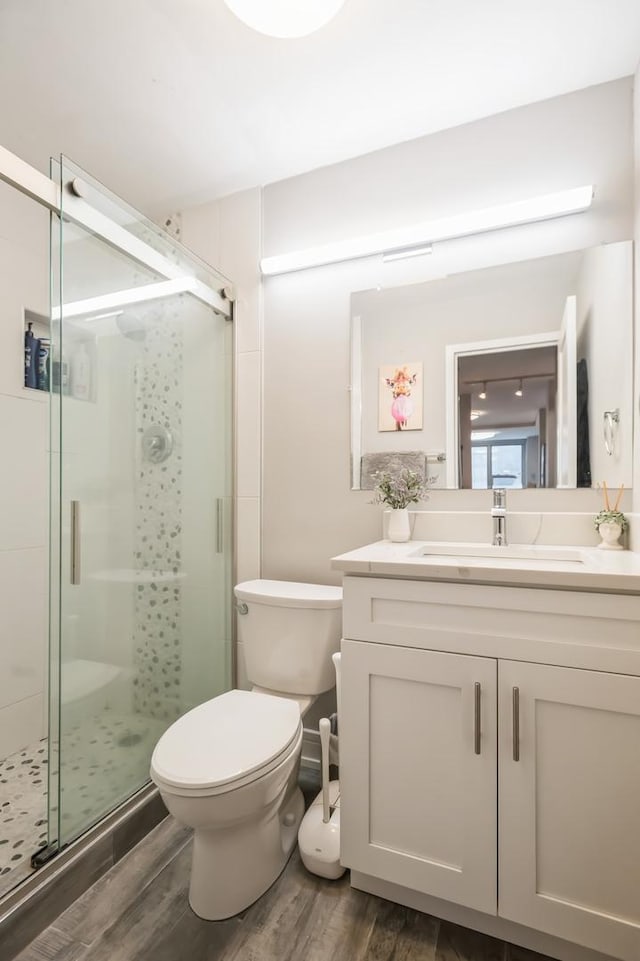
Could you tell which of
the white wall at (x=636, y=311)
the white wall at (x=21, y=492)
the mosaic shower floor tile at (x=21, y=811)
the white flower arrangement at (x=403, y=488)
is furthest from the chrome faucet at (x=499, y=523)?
A: the white wall at (x=21, y=492)

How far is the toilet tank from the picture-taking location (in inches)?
62.6

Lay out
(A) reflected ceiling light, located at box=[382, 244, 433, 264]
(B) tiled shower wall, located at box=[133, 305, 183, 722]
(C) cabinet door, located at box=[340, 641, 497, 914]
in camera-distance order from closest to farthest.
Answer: (C) cabinet door, located at box=[340, 641, 497, 914] → (B) tiled shower wall, located at box=[133, 305, 183, 722] → (A) reflected ceiling light, located at box=[382, 244, 433, 264]

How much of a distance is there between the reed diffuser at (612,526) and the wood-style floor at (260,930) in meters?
1.05

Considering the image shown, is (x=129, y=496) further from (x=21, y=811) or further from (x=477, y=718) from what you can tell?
(x=477, y=718)

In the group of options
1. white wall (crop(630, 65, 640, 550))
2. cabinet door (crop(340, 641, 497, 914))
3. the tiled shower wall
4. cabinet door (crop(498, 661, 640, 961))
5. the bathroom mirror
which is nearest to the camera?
cabinet door (crop(498, 661, 640, 961))

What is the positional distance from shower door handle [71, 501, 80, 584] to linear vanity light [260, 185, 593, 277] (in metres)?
1.24

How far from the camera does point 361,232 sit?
1858 millimetres

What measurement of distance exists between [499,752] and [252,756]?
0.59 meters

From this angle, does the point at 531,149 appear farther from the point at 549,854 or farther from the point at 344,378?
the point at 549,854

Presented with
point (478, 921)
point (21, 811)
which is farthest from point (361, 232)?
point (21, 811)

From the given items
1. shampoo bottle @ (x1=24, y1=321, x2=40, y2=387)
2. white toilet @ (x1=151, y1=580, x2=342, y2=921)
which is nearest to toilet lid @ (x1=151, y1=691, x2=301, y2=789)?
white toilet @ (x1=151, y1=580, x2=342, y2=921)

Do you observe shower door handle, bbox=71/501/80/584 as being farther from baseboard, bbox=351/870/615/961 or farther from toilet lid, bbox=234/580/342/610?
baseboard, bbox=351/870/615/961

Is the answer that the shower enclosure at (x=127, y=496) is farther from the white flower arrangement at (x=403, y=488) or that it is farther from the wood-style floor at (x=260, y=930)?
the white flower arrangement at (x=403, y=488)

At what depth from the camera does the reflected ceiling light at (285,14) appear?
1128 millimetres
